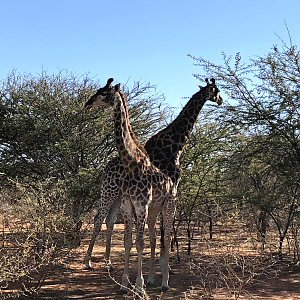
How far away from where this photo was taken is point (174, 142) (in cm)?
646

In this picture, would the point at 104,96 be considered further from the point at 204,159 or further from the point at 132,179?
the point at 204,159

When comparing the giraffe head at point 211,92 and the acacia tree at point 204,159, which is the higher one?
the giraffe head at point 211,92

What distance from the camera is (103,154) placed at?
9.31m

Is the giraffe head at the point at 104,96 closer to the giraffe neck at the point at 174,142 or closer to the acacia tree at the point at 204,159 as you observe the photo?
the giraffe neck at the point at 174,142

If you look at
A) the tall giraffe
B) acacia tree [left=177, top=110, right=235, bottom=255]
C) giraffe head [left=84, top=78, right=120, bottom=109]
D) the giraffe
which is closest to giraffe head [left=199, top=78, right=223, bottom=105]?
the tall giraffe

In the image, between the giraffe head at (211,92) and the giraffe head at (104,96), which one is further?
the giraffe head at (211,92)

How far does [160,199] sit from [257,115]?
3.16 metres

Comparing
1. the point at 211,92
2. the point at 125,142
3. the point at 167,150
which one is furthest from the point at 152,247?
the point at 211,92

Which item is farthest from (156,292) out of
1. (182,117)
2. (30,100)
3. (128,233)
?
(30,100)

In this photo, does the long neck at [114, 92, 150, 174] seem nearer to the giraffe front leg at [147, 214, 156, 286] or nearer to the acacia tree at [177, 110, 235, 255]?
the giraffe front leg at [147, 214, 156, 286]

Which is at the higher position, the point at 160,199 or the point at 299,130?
the point at 299,130

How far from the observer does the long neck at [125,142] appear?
5113 millimetres

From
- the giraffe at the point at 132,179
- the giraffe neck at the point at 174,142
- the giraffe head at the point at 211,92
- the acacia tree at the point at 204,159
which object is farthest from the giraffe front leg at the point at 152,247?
the giraffe head at the point at 211,92

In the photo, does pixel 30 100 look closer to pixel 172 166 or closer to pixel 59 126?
pixel 59 126
